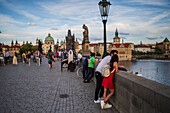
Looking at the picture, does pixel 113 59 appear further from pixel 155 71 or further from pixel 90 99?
pixel 155 71

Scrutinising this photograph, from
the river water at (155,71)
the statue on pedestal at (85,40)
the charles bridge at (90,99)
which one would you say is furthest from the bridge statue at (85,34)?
the river water at (155,71)

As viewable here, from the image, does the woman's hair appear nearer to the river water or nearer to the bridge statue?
the bridge statue

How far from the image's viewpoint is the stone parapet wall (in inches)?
101

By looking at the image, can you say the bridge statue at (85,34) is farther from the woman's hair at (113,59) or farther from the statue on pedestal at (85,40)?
the woman's hair at (113,59)

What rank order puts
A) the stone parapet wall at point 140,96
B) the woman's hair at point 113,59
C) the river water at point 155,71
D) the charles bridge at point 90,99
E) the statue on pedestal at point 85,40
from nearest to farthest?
the stone parapet wall at point 140,96, the charles bridge at point 90,99, the woman's hair at point 113,59, the statue on pedestal at point 85,40, the river water at point 155,71

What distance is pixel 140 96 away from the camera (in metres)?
3.26

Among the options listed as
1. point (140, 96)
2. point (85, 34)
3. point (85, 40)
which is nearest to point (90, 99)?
point (140, 96)

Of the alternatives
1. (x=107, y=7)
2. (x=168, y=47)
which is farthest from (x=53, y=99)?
(x=168, y=47)

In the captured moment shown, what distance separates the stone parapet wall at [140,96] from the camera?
257 centimetres

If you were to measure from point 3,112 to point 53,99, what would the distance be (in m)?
1.73

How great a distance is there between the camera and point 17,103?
5.48 metres

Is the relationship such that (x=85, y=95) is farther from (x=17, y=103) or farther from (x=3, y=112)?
(x=3, y=112)

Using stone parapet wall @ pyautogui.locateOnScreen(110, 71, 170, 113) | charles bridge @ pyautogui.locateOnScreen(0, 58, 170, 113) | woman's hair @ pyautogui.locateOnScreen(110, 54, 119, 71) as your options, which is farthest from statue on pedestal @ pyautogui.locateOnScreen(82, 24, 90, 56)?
stone parapet wall @ pyautogui.locateOnScreen(110, 71, 170, 113)

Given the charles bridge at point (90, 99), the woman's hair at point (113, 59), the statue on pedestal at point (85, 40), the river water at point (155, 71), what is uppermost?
the statue on pedestal at point (85, 40)
